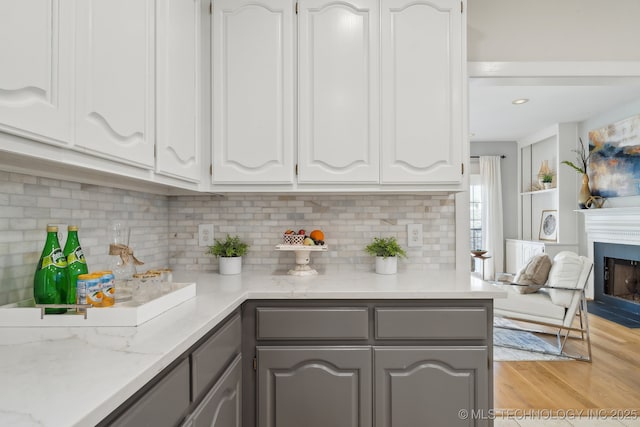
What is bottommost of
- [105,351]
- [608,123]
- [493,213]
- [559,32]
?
[105,351]

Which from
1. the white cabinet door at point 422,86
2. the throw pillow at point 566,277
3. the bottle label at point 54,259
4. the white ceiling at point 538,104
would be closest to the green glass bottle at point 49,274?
the bottle label at point 54,259

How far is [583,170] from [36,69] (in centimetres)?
634

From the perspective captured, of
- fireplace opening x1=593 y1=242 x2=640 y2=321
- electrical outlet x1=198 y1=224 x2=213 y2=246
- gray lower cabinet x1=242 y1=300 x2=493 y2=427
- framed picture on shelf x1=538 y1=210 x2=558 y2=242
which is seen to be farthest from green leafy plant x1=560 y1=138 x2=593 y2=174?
electrical outlet x1=198 y1=224 x2=213 y2=246

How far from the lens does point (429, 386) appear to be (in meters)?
1.59

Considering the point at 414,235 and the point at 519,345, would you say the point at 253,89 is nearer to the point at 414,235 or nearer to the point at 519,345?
the point at 414,235

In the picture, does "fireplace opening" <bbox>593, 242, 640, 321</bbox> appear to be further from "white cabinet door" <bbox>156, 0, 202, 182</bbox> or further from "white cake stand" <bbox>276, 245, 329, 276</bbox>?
"white cabinet door" <bbox>156, 0, 202, 182</bbox>

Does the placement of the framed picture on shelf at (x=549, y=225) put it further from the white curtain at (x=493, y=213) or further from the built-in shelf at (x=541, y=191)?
the white curtain at (x=493, y=213)

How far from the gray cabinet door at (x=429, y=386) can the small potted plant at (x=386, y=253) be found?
1.60 ft

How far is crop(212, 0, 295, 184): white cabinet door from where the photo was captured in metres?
1.83

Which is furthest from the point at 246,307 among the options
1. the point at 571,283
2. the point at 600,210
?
the point at 600,210

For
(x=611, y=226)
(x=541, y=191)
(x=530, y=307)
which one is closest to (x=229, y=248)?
(x=530, y=307)

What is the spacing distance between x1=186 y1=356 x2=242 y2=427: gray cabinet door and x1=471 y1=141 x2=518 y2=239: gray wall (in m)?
6.55

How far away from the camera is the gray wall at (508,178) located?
688 cm

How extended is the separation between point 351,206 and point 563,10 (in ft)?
5.58
